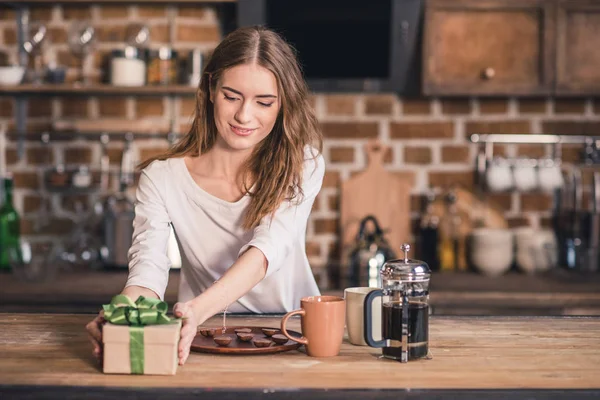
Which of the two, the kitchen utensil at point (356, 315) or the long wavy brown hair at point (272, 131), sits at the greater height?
the long wavy brown hair at point (272, 131)

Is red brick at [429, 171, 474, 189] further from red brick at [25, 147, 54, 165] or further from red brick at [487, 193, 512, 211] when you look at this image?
red brick at [25, 147, 54, 165]

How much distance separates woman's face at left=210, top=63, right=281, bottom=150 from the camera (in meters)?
1.78

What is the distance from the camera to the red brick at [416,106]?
329cm

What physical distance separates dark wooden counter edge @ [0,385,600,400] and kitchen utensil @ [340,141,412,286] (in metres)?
2.05

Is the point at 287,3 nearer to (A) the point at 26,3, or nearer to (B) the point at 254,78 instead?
(A) the point at 26,3

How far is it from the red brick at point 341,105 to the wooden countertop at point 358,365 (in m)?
1.71

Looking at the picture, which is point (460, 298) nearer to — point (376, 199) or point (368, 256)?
point (368, 256)

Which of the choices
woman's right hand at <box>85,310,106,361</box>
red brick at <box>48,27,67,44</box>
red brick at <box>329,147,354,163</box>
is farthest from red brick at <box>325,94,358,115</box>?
woman's right hand at <box>85,310,106,361</box>

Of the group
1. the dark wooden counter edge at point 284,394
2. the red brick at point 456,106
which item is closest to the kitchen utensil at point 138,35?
the red brick at point 456,106

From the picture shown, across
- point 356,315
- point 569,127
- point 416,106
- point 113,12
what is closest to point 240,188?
point 356,315

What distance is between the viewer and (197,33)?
10.8 feet

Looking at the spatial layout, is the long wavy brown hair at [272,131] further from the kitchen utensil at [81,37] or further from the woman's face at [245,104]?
the kitchen utensil at [81,37]

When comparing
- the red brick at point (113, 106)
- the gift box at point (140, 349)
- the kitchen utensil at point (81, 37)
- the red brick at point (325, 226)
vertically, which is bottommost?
the gift box at point (140, 349)

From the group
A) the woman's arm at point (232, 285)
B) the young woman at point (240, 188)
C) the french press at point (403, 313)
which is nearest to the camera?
the french press at point (403, 313)
